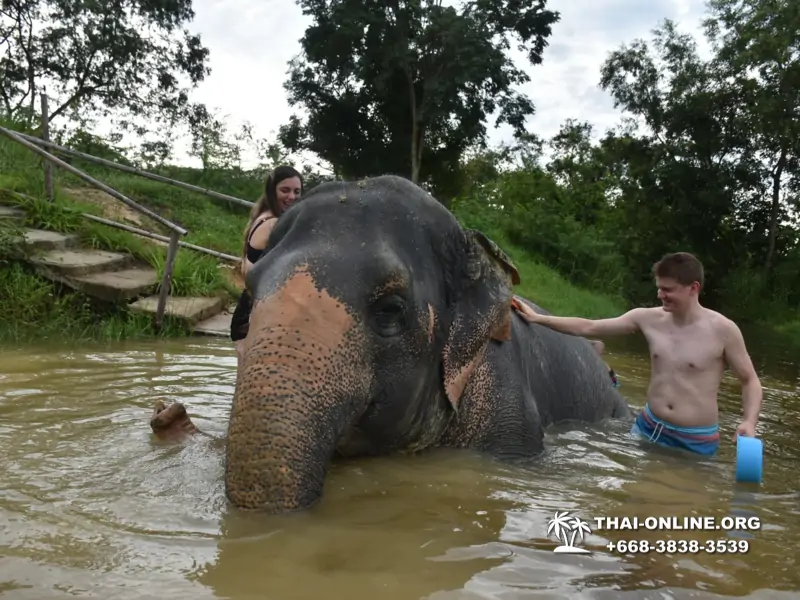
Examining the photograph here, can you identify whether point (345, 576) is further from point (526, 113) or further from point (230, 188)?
point (526, 113)

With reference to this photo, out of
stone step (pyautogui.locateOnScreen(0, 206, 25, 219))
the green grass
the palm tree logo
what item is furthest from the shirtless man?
the green grass

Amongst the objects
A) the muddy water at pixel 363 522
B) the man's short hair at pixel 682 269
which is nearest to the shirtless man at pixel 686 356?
the man's short hair at pixel 682 269

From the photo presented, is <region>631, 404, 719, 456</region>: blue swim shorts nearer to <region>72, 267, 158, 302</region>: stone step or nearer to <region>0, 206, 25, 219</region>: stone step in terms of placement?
<region>72, 267, 158, 302</region>: stone step

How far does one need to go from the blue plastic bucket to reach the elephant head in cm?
110

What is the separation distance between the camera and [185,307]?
7613 millimetres

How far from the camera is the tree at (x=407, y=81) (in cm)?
2100

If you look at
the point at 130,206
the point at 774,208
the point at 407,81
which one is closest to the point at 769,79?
the point at 774,208

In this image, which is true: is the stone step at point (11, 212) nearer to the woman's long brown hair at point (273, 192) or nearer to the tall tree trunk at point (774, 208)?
the woman's long brown hair at point (273, 192)

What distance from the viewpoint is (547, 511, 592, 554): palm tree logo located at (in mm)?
2275

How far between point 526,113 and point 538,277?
620cm

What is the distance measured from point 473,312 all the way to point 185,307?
5.11 m

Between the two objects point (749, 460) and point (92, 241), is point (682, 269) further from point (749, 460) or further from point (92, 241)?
point (92, 241)

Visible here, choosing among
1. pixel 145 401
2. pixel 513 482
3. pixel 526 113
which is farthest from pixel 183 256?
pixel 526 113

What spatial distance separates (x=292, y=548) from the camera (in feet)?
6.91
